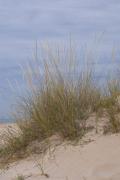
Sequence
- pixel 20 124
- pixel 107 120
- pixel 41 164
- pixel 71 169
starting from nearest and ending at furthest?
pixel 71 169, pixel 41 164, pixel 107 120, pixel 20 124

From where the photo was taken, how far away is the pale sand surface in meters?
6.64

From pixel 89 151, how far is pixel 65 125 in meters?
0.69

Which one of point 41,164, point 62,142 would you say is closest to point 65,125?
point 62,142

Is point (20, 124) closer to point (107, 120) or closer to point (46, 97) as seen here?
point (46, 97)

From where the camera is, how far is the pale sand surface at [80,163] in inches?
262

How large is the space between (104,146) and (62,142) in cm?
80

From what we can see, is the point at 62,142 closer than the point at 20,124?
Yes

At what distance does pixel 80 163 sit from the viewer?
7.03 meters

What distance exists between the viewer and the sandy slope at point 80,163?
21.8 feet

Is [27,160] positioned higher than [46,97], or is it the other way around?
[46,97]

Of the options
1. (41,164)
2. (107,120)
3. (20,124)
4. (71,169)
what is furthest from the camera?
(20,124)

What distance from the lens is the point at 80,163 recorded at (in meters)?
7.03

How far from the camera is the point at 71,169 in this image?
696cm

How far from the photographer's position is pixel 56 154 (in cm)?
754
